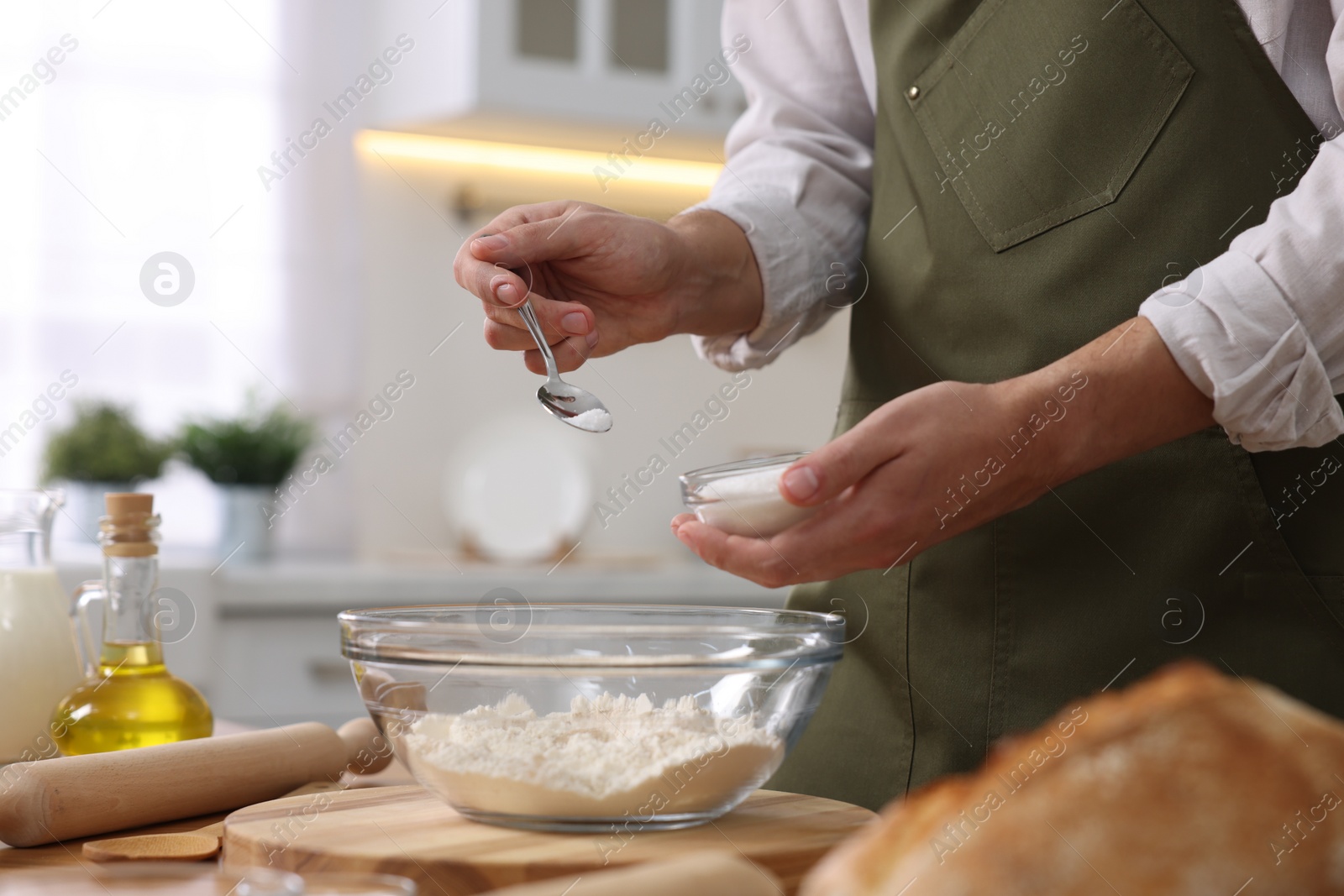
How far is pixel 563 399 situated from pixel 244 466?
5.46ft

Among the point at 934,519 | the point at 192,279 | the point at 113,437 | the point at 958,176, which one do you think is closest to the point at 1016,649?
the point at 934,519

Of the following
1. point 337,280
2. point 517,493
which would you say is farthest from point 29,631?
point 337,280

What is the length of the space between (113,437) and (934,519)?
1943mm

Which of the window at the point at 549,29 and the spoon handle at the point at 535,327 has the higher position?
the window at the point at 549,29

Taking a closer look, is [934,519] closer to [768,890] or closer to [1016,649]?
[1016,649]

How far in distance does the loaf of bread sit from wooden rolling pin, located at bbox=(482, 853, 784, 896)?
0.05m

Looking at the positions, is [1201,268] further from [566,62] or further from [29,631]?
[566,62]

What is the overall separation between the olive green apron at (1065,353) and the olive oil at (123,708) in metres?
0.47

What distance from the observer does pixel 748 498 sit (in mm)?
750

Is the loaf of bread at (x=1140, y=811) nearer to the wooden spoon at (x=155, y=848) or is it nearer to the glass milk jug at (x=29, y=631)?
the wooden spoon at (x=155, y=848)

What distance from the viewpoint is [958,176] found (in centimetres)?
94

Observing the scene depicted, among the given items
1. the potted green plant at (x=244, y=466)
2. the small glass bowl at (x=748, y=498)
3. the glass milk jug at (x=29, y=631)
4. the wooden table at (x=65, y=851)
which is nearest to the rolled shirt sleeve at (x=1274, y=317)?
the small glass bowl at (x=748, y=498)

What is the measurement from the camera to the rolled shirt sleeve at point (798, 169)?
1038mm

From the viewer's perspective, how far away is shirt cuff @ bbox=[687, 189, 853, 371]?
102cm
